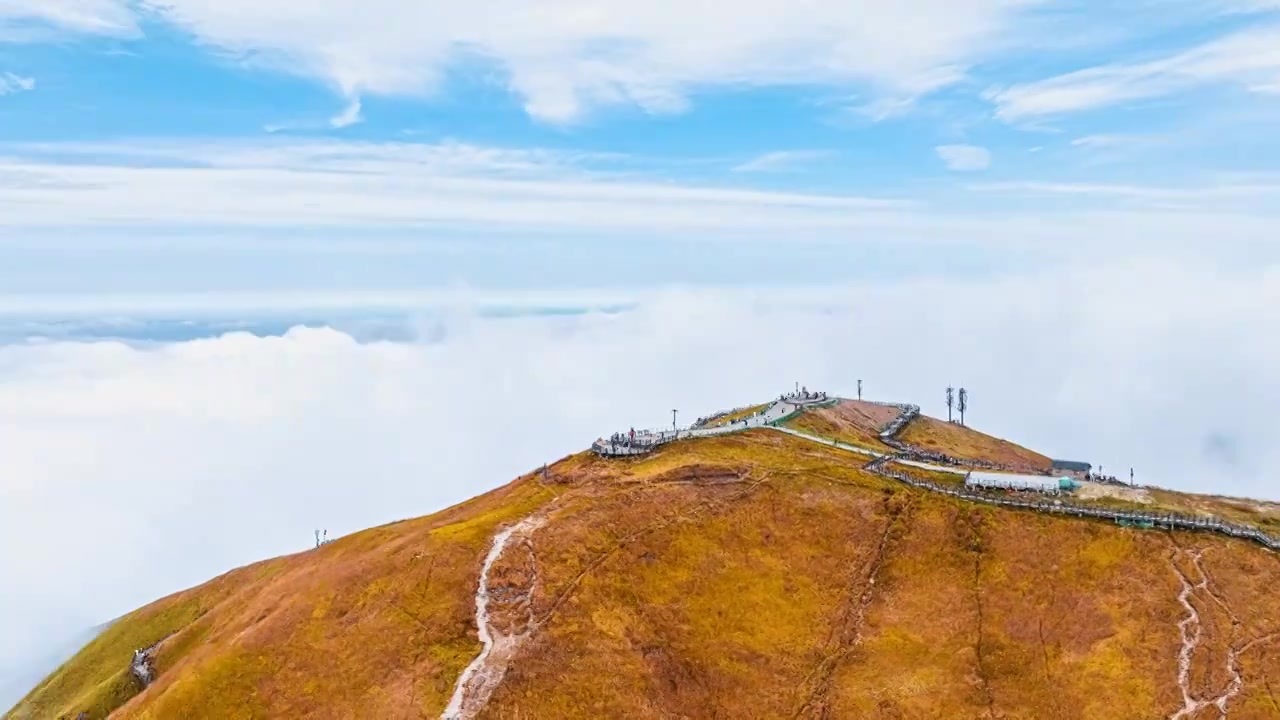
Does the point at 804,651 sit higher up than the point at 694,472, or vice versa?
the point at 694,472

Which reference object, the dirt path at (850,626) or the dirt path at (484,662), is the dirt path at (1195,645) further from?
the dirt path at (484,662)

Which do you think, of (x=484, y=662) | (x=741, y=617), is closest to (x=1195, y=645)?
(x=741, y=617)

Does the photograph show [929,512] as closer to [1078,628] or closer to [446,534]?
[1078,628]

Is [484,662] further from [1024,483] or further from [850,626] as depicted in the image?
[1024,483]

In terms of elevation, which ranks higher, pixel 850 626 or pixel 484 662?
pixel 484 662

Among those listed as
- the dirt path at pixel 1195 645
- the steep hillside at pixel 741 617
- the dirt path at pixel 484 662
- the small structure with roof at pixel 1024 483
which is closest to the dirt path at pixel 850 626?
the steep hillside at pixel 741 617

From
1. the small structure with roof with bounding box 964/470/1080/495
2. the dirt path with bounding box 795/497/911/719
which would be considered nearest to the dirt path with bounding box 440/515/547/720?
the dirt path with bounding box 795/497/911/719

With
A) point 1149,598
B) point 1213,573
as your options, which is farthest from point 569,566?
point 1213,573

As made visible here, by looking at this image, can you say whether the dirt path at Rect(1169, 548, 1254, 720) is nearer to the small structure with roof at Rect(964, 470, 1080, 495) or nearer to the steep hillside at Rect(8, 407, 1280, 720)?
the steep hillside at Rect(8, 407, 1280, 720)
